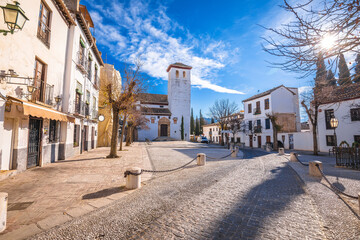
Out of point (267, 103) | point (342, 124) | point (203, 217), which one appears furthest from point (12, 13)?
point (267, 103)

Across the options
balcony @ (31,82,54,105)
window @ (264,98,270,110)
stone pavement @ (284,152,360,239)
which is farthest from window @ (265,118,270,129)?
balcony @ (31,82,54,105)

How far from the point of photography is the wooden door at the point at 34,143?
7.24 m

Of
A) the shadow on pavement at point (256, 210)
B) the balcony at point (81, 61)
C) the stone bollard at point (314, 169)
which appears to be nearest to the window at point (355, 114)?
the stone bollard at point (314, 169)

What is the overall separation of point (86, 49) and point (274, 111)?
2607 centimetres

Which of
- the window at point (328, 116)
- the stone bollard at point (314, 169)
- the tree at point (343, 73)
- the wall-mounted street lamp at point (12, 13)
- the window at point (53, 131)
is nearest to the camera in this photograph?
the tree at point (343, 73)

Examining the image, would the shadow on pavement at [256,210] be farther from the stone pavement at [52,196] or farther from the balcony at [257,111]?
the balcony at [257,111]

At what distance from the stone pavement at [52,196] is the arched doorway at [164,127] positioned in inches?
1257

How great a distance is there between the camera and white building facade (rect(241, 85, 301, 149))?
87.1ft

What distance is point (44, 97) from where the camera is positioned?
794 cm

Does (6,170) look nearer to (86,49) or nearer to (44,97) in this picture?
(44,97)

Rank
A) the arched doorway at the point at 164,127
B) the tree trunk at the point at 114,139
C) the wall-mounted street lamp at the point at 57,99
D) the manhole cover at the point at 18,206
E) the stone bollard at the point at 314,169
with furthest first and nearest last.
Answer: the arched doorway at the point at 164,127 → the tree trunk at the point at 114,139 → the wall-mounted street lamp at the point at 57,99 → the stone bollard at the point at 314,169 → the manhole cover at the point at 18,206

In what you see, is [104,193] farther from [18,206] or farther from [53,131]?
[53,131]

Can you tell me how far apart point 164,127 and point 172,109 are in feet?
15.6

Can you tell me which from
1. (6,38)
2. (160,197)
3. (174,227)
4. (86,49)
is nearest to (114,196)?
(160,197)
